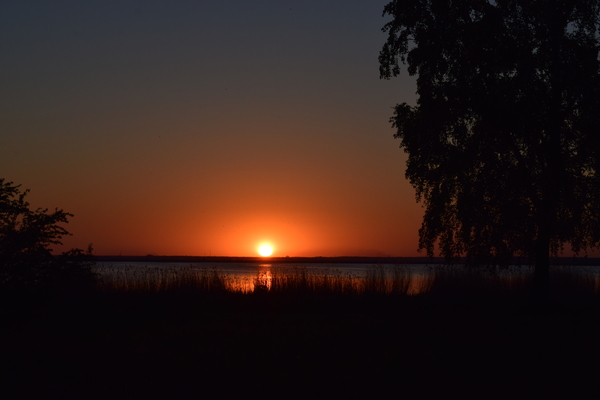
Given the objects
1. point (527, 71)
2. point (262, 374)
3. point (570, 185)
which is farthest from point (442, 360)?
point (527, 71)

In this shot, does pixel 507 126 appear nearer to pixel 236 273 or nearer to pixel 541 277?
pixel 541 277

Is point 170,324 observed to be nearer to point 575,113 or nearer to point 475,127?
point 475,127

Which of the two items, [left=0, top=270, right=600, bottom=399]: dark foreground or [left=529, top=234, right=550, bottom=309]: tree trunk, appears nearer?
[left=0, top=270, right=600, bottom=399]: dark foreground

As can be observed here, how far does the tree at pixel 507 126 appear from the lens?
18344mm

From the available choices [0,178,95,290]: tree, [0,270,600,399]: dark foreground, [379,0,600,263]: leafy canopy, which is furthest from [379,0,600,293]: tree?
[0,178,95,290]: tree

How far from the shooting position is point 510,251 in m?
18.6

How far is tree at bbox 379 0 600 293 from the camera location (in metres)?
18.3

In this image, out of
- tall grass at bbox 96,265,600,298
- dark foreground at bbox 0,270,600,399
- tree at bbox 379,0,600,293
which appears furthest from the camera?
tall grass at bbox 96,265,600,298

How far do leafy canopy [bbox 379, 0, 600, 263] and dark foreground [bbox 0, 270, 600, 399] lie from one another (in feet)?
9.46

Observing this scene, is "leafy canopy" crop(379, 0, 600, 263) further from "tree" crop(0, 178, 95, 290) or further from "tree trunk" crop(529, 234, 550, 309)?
"tree" crop(0, 178, 95, 290)

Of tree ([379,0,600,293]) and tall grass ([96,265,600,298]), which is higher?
tree ([379,0,600,293])

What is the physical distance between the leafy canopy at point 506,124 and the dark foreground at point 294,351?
2883mm

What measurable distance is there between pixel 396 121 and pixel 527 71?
463 cm

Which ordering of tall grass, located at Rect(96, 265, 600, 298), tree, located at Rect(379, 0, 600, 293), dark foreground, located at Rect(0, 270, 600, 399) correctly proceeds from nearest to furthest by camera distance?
dark foreground, located at Rect(0, 270, 600, 399), tree, located at Rect(379, 0, 600, 293), tall grass, located at Rect(96, 265, 600, 298)
